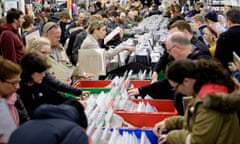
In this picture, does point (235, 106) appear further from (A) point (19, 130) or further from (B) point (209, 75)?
(A) point (19, 130)

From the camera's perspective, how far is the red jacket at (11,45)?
6.03 meters

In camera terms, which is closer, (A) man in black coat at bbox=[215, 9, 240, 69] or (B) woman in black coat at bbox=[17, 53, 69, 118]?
(B) woman in black coat at bbox=[17, 53, 69, 118]

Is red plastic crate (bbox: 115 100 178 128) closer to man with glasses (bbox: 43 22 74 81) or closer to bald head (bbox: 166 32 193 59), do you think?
Answer: bald head (bbox: 166 32 193 59)

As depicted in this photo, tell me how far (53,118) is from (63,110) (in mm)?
76

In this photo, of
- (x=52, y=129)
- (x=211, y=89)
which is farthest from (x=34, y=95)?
(x=211, y=89)

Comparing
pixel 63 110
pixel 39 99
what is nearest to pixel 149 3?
pixel 39 99

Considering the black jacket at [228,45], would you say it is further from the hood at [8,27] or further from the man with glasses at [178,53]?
the hood at [8,27]

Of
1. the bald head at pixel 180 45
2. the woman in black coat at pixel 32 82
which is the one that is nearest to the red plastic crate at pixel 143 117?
the bald head at pixel 180 45

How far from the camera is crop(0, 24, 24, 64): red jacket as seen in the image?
6.03 m

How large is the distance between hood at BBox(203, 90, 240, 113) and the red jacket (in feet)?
13.1

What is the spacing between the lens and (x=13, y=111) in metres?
3.07

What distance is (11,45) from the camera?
6.05 m

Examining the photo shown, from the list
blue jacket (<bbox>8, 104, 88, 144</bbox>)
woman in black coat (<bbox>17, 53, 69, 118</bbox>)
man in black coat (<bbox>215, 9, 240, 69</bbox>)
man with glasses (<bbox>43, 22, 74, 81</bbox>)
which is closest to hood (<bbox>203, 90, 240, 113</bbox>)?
blue jacket (<bbox>8, 104, 88, 144</bbox>)

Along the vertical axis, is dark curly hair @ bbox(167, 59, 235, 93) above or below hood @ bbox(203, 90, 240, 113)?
above
